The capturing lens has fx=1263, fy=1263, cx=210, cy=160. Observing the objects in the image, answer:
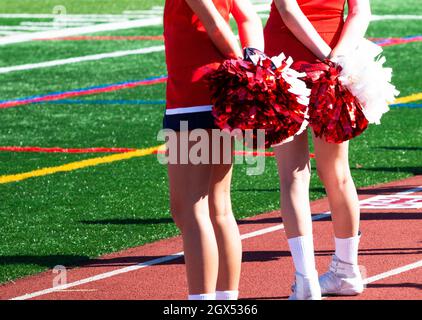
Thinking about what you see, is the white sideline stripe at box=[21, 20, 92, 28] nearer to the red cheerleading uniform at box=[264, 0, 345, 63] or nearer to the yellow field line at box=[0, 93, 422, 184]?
the yellow field line at box=[0, 93, 422, 184]

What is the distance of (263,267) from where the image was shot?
732cm

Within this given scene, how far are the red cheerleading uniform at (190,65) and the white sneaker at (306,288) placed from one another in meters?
1.26

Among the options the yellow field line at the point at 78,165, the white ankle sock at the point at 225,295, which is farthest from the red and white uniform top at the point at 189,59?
the yellow field line at the point at 78,165

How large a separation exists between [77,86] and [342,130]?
10919mm

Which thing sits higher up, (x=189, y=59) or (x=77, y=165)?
(x=77, y=165)

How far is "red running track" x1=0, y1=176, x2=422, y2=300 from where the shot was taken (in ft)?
22.1

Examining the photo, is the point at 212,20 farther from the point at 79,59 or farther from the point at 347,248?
the point at 79,59

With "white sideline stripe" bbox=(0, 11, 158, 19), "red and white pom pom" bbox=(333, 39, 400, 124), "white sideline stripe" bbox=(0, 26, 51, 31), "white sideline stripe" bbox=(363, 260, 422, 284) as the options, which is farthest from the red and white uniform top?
"white sideline stripe" bbox=(0, 11, 158, 19)

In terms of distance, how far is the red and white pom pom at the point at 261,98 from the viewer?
5.20 metres

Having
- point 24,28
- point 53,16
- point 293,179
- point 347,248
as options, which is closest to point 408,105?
point 347,248

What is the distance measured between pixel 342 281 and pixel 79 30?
18135 millimetres

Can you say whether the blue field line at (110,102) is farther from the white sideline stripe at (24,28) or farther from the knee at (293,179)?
the white sideline stripe at (24,28)

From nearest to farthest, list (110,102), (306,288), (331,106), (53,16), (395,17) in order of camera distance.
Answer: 1. (331,106)
2. (306,288)
3. (110,102)
4. (395,17)
5. (53,16)
